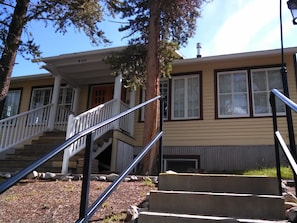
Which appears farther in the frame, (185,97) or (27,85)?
(27,85)

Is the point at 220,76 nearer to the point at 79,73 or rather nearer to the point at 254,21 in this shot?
the point at 254,21

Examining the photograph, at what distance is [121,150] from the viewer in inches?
399

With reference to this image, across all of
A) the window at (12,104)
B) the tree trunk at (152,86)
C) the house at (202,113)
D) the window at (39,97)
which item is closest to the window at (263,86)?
the house at (202,113)

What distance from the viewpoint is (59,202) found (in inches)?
172

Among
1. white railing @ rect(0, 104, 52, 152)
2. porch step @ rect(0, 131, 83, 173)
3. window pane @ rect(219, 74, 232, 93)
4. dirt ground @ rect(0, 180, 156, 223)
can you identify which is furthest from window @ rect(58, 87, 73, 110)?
dirt ground @ rect(0, 180, 156, 223)

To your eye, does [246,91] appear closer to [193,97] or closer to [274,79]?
[274,79]

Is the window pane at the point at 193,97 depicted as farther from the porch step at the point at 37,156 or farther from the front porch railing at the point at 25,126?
the front porch railing at the point at 25,126

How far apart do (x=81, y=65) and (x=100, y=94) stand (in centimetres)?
218

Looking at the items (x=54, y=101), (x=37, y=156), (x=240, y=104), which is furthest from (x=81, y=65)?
(x=240, y=104)

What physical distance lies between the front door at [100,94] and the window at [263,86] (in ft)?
18.7

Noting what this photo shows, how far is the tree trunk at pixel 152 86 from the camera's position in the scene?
7195 mm

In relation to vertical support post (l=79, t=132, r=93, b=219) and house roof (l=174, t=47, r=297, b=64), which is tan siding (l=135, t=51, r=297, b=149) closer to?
house roof (l=174, t=47, r=297, b=64)

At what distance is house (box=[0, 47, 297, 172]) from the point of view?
972 centimetres

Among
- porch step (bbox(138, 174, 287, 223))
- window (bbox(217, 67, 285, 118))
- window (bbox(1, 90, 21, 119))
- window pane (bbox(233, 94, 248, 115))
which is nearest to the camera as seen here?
porch step (bbox(138, 174, 287, 223))
